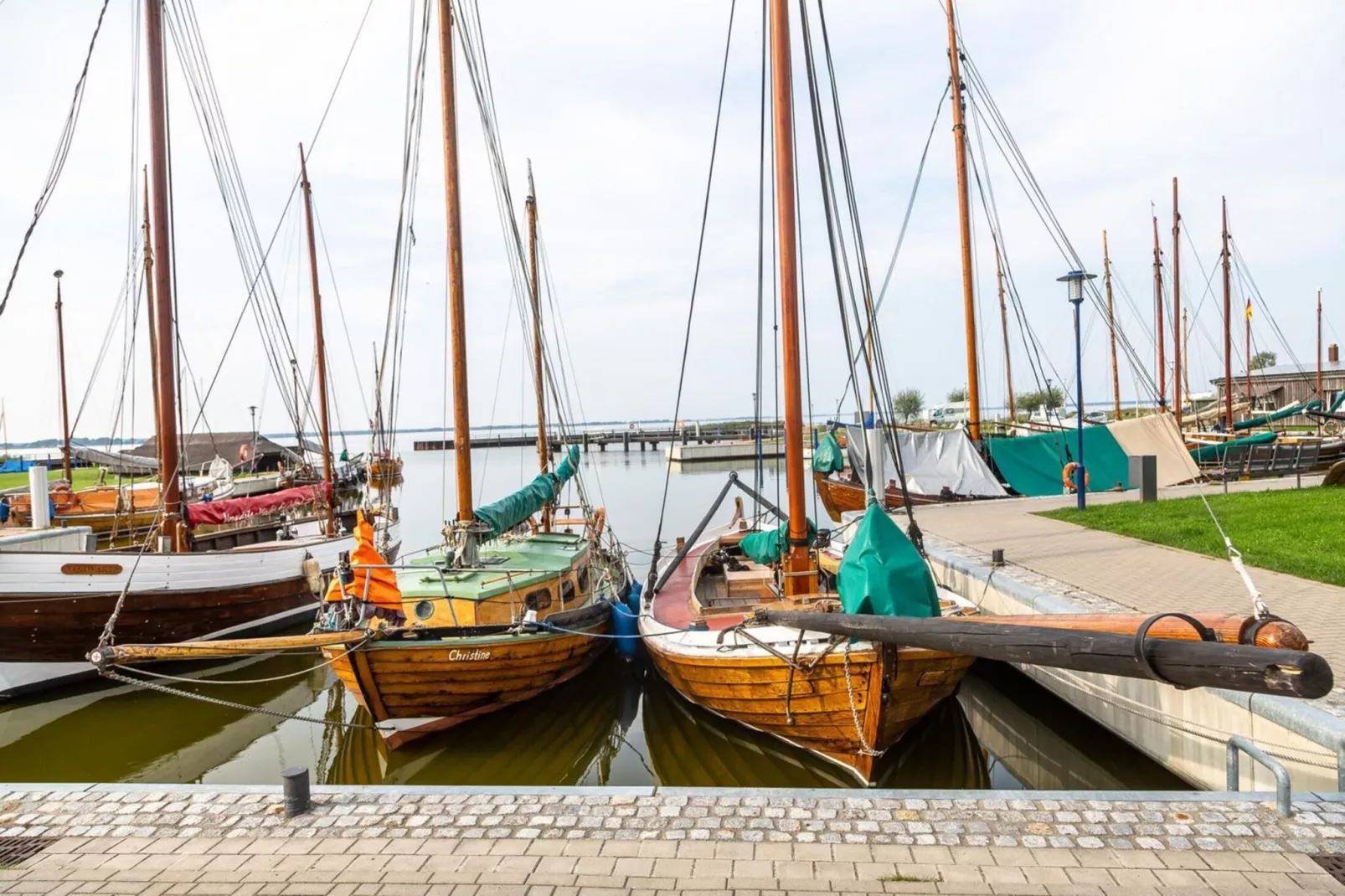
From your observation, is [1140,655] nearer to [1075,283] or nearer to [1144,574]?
[1144,574]

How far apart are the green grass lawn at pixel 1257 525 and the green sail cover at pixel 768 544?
19.7 feet

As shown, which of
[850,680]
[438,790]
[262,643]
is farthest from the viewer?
[262,643]

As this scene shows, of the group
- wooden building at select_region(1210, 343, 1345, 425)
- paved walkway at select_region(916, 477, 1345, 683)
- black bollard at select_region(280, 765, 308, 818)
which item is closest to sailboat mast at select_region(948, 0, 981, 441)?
paved walkway at select_region(916, 477, 1345, 683)

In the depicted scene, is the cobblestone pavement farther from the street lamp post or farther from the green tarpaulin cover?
the green tarpaulin cover

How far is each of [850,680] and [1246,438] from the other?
81.8ft

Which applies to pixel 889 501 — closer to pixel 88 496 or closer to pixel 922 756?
pixel 922 756

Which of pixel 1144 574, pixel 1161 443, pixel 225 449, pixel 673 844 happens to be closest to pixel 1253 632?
pixel 673 844

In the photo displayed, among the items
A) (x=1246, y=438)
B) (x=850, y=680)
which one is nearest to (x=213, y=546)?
(x=850, y=680)

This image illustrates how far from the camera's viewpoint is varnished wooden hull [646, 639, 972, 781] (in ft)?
22.8

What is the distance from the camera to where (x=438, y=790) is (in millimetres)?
5449

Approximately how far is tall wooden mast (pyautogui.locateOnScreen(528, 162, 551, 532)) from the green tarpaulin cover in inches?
478

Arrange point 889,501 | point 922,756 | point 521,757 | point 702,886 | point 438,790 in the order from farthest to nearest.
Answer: point 889,501
point 521,757
point 922,756
point 438,790
point 702,886

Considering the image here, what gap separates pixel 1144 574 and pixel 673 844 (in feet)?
27.5

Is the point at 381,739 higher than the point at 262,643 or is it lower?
lower
